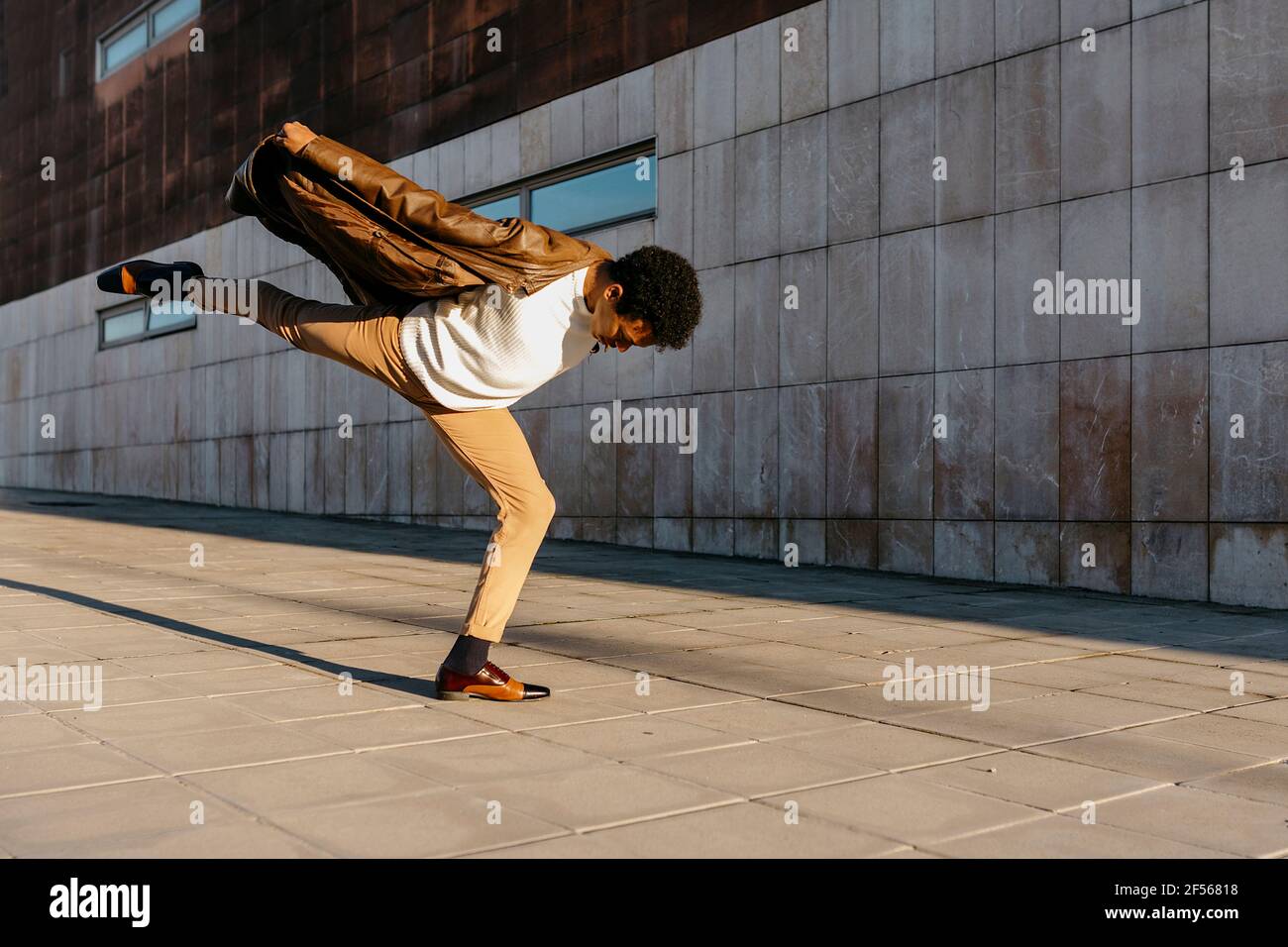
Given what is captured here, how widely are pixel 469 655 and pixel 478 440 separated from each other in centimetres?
87

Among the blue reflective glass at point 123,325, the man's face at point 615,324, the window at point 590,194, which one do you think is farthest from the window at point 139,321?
the man's face at point 615,324

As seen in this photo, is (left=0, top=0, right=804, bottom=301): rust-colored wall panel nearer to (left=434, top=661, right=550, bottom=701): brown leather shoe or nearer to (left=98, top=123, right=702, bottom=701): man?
(left=98, top=123, right=702, bottom=701): man

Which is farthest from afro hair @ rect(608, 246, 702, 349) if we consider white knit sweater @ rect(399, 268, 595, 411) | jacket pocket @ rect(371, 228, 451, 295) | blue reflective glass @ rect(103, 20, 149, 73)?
blue reflective glass @ rect(103, 20, 149, 73)

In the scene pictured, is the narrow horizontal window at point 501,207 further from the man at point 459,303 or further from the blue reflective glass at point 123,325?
the man at point 459,303

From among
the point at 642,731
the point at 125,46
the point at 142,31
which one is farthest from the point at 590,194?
the point at 125,46

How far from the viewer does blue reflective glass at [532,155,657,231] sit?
14883 millimetres

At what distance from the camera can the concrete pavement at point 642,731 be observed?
3385 millimetres

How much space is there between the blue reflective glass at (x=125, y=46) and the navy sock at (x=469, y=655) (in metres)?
22.9

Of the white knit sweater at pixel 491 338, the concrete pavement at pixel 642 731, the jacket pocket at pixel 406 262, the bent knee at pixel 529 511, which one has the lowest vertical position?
the concrete pavement at pixel 642 731

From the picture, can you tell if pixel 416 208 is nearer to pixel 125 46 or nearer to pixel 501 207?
pixel 501 207

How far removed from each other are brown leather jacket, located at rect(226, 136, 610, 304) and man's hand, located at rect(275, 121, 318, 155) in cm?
3

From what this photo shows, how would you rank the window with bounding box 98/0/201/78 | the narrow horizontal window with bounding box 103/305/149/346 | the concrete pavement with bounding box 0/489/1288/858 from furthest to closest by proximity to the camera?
the narrow horizontal window with bounding box 103/305/149/346
the window with bounding box 98/0/201/78
the concrete pavement with bounding box 0/489/1288/858
